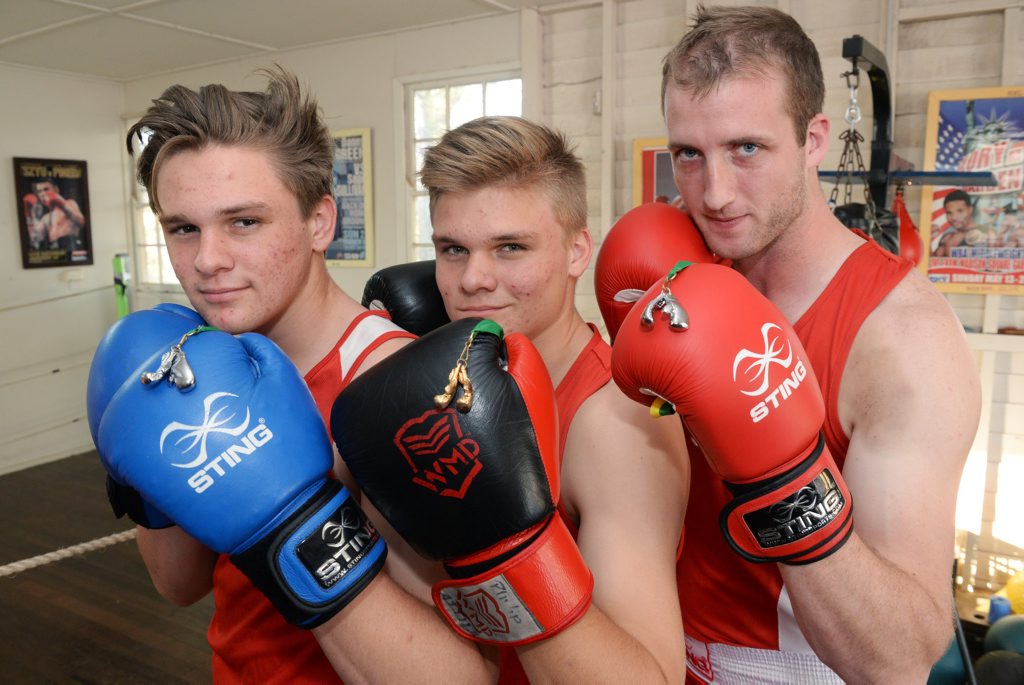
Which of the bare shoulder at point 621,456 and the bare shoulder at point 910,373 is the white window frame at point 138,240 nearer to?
the bare shoulder at point 621,456

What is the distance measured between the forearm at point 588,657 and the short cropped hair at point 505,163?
0.74 metres

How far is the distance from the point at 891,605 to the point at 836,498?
166mm

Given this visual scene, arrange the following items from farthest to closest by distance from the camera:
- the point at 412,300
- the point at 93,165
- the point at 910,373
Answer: the point at 93,165 < the point at 412,300 < the point at 910,373

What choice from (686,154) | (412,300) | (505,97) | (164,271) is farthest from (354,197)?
(686,154)

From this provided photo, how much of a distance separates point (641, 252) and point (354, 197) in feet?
13.4

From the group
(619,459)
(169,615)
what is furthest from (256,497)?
(169,615)

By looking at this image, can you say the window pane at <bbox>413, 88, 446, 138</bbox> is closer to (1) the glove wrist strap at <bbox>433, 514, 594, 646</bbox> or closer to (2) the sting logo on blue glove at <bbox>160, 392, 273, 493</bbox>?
(2) the sting logo on blue glove at <bbox>160, 392, 273, 493</bbox>

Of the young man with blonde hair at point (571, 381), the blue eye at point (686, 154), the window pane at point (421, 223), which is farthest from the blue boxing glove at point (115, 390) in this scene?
the window pane at point (421, 223)

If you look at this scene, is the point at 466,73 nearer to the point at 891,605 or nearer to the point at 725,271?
the point at 725,271

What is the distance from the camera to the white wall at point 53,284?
6000mm

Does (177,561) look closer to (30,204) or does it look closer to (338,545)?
(338,545)

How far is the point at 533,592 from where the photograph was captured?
898mm

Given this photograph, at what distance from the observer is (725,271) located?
3.51 feet

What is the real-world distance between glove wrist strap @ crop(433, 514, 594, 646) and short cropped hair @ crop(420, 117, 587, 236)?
0.67 m
